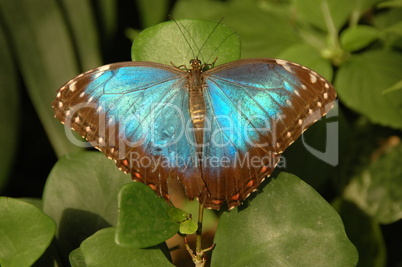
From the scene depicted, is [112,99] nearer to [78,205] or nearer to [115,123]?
[115,123]

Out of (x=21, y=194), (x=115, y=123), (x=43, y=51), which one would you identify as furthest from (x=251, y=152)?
(x=21, y=194)

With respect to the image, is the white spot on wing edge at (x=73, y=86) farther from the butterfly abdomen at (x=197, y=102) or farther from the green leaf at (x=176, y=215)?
the green leaf at (x=176, y=215)

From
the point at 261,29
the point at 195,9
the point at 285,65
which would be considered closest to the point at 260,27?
the point at 261,29

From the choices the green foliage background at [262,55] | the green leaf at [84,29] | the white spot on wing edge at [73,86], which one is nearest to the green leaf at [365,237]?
the green foliage background at [262,55]

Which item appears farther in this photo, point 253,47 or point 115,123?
point 253,47

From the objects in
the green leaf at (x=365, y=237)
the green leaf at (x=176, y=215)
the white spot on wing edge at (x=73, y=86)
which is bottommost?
the green leaf at (x=365, y=237)

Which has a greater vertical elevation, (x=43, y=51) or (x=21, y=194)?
(x=43, y=51)
